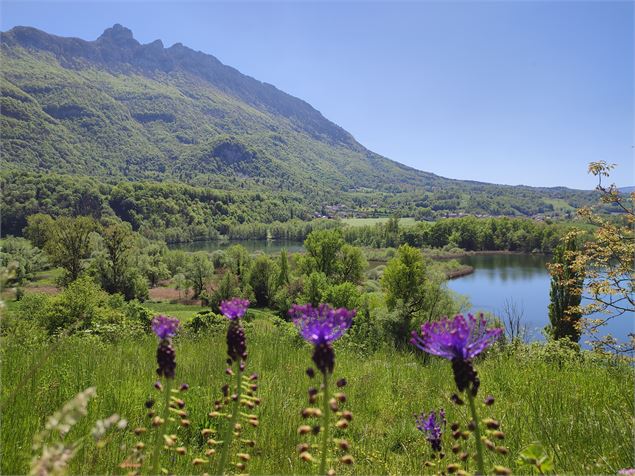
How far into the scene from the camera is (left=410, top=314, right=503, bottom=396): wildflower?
1.53 metres

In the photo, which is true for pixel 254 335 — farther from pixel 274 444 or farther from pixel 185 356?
pixel 274 444

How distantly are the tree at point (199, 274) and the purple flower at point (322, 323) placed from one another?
65038 mm

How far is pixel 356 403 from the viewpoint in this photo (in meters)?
5.05

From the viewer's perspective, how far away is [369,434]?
162 inches

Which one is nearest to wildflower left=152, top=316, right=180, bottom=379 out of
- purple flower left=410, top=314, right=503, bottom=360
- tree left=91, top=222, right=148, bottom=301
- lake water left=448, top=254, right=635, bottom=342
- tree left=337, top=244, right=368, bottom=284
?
purple flower left=410, top=314, right=503, bottom=360

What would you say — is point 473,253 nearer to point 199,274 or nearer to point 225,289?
point 199,274

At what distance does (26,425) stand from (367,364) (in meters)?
5.11

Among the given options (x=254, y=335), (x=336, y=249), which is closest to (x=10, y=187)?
(x=336, y=249)

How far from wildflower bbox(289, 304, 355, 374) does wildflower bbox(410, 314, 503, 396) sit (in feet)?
0.97

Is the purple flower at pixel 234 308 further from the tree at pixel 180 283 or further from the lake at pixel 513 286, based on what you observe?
the tree at pixel 180 283

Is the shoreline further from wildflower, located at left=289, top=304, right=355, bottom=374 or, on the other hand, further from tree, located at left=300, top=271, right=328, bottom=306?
wildflower, located at left=289, top=304, right=355, bottom=374

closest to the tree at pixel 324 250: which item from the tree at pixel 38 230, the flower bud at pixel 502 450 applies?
the flower bud at pixel 502 450

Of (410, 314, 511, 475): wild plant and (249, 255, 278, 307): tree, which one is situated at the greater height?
(410, 314, 511, 475): wild plant

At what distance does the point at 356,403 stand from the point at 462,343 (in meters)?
3.89
